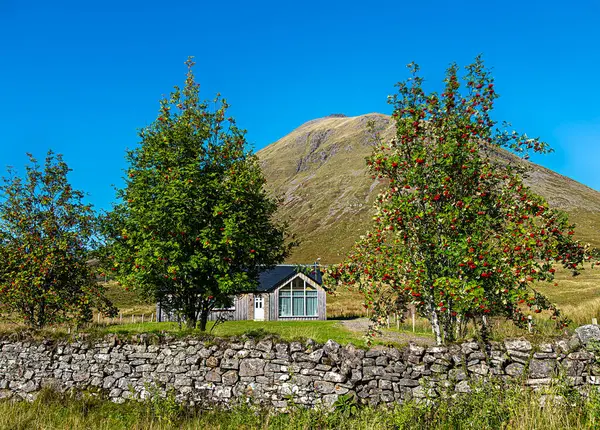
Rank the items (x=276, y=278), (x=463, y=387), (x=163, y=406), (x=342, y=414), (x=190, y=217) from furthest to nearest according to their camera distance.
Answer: (x=276, y=278), (x=190, y=217), (x=163, y=406), (x=342, y=414), (x=463, y=387)

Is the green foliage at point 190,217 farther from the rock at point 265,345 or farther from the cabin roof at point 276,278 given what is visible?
the cabin roof at point 276,278

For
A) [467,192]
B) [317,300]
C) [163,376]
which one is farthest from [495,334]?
[317,300]

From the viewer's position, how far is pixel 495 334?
909cm

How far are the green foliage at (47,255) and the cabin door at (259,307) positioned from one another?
916 inches

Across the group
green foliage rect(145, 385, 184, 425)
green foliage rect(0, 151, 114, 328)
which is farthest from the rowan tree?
green foliage rect(0, 151, 114, 328)

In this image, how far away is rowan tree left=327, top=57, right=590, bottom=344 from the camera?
30.4 feet

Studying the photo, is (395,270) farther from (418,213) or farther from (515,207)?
(515,207)

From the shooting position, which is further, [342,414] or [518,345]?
[342,414]

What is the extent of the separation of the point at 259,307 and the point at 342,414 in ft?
109

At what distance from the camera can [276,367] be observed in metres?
9.63

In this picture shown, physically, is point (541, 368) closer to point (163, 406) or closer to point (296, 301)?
point (163, 406)

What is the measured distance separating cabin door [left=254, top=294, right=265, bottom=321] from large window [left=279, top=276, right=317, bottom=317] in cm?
184

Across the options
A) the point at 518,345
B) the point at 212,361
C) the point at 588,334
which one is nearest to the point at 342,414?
the point at 212,361

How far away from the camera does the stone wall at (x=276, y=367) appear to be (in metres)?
8.30
